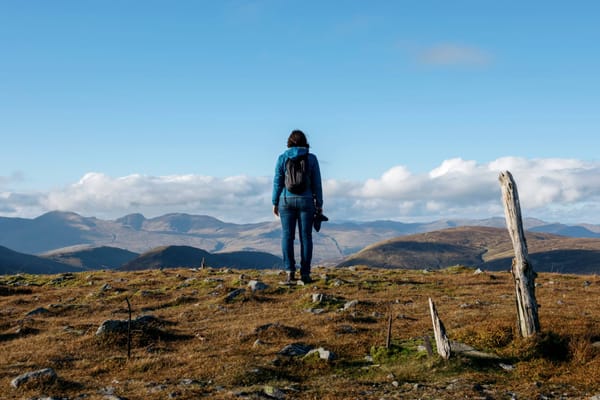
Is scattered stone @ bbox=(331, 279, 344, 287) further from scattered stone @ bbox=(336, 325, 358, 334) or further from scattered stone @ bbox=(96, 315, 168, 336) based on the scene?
scattered stone @ bbox=(96, 315, 168, 336)

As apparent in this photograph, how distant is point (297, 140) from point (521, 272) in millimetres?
10089

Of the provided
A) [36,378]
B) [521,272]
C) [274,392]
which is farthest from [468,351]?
[36,378]

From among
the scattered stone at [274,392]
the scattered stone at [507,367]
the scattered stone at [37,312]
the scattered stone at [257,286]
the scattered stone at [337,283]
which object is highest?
the scattered stone at [257,286]

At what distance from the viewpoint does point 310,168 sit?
1892cm

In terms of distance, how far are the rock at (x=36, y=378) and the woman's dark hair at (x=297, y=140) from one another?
1157 cm

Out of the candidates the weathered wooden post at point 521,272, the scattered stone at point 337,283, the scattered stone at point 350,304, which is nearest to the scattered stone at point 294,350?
the weathered wooden post at point 521,272

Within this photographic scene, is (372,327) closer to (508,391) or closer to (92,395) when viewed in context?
(508,391)

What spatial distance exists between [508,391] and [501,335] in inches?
103

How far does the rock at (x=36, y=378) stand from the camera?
31.4 feet

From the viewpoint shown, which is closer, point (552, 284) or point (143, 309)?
point (143, 309)

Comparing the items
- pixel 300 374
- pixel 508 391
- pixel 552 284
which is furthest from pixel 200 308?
pixel 552 284

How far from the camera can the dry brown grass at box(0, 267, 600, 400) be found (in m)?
9.18

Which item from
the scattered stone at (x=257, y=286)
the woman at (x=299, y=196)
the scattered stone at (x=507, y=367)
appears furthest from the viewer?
the scattered stone at (x=257, y=286)

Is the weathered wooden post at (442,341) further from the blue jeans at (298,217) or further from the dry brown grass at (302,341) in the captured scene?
the blue jeans at (298,217)
